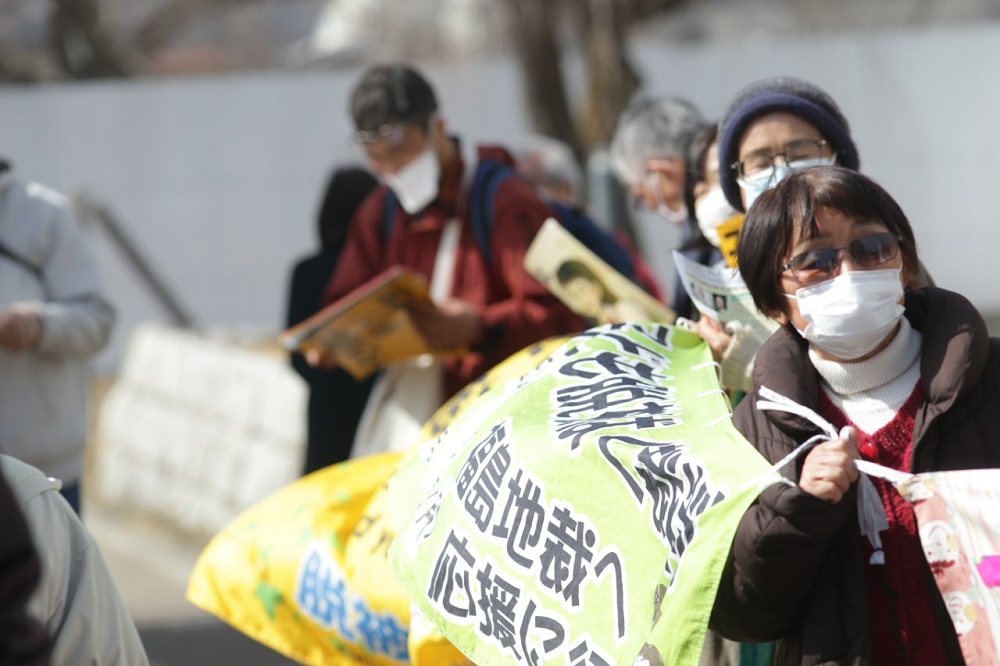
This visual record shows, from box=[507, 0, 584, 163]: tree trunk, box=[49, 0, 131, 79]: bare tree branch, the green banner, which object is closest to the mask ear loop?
the green banner

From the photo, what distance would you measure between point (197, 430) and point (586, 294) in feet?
15.8

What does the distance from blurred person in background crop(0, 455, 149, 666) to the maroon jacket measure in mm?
1978

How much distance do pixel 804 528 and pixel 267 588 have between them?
1894 mm

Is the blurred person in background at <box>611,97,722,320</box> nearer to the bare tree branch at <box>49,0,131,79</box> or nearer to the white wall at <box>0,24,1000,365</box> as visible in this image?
the white wall at <box>0,24,1000,365</box>

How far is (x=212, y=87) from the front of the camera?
14.2 metres

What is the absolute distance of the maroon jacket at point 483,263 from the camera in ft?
14.4

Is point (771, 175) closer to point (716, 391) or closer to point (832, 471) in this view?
point (716, 391)

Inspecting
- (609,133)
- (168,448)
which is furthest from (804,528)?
(609,133)

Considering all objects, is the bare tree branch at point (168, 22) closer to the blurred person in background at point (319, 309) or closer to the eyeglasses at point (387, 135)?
the blurred person in background at point (319, 309)

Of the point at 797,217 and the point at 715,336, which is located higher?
the point at 797,217

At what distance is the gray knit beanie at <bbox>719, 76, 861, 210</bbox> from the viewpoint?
3244 mm

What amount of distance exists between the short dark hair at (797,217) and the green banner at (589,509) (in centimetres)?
26

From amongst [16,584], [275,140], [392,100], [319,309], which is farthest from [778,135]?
[275,140]

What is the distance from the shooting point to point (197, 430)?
844 cm
